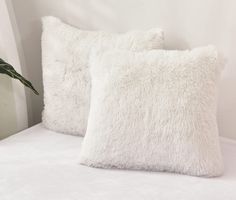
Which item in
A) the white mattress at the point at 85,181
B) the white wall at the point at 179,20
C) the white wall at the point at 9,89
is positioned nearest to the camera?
the white mattress at the point at 85,181

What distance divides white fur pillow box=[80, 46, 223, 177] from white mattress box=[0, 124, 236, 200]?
41mm

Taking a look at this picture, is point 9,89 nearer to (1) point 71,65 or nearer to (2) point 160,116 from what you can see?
(1) point 71,65

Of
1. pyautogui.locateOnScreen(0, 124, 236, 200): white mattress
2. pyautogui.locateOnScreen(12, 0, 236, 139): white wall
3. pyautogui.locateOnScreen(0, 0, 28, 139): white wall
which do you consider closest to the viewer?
pyautogui.locateOnScreen(0, 124, 236, 200): white mattress

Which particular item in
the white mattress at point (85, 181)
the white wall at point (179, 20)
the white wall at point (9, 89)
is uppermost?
the white wall at point (179, 20)

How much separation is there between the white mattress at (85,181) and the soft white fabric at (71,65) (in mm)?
178

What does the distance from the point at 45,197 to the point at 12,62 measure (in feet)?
2.63

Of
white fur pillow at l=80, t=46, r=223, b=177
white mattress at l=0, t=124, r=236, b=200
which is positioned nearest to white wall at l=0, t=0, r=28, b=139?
white mattress at l=0, t=124, r=236, b=200

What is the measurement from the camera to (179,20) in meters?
1.57

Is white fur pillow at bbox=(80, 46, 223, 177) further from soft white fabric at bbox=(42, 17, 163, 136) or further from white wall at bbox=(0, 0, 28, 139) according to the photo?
white wall at bbox=(0, 0, 28, 139)

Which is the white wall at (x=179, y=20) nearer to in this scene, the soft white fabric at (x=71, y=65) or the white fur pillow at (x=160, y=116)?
the soft white fabric at (x=71, y=65)

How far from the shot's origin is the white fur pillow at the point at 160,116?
4.27 ft

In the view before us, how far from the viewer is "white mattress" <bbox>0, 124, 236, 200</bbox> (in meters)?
1.21

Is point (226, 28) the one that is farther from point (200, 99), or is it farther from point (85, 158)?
point (85, 158)

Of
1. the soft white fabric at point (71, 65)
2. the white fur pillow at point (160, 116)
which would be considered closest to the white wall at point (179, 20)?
the soft white fabric at point (71, 65)
